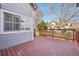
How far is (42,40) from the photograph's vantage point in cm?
421

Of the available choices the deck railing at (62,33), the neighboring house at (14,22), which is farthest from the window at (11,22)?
the deck railing at (62,33)

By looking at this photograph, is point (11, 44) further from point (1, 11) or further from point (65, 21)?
point (65, 21)

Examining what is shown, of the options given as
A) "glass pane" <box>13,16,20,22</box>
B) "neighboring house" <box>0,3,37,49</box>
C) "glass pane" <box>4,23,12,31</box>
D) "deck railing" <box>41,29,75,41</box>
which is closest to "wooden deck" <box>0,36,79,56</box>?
"deck railing" <box>41,29,75,41</box>

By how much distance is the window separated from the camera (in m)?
4.12

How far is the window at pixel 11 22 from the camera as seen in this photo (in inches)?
162

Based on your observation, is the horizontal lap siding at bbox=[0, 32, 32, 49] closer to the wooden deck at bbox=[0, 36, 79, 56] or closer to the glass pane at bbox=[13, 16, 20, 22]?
the wooden deck at bbox=[0, 36, 79, 56]

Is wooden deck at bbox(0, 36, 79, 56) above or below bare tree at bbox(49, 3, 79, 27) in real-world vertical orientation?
below

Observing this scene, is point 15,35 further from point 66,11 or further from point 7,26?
point 66,11

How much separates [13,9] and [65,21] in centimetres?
164

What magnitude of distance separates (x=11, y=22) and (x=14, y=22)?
5.3 inches

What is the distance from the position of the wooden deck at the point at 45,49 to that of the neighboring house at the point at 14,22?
0.30 m

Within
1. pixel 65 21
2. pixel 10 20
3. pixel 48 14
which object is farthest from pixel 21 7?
pixel 65 21

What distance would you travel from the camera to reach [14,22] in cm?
444

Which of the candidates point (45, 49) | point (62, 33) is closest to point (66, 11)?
point (62, 33)
